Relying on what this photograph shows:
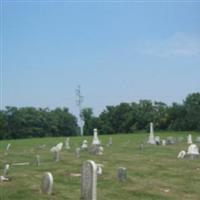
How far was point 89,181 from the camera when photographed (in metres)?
9.67

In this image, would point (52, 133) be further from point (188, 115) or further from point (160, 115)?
point (188, 115)

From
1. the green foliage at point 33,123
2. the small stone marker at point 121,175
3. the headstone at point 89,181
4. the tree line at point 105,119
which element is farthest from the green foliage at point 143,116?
the headstone at point 89,181

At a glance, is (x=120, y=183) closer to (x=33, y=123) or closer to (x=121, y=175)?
(x=121, y=175)

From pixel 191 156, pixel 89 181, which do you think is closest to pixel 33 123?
pixel 191 156

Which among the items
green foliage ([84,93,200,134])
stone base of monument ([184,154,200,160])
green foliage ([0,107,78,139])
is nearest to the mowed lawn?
stone base of monument ([184,154,200,160])

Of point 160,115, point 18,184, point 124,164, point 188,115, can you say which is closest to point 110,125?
point 160,115

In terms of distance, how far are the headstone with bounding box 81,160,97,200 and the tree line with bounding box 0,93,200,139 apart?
2753 inches

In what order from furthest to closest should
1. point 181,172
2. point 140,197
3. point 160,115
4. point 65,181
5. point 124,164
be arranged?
point 160,115 → point 124,164 → point 181,172 → point 65,181 → point 140,197

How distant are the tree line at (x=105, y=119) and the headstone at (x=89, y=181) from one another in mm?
69934

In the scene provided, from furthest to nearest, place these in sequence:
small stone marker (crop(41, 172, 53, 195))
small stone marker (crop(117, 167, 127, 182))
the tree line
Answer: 1. the tree line
2. small stone marker (crop(117, 167, 127, 182))
3. small stone marker (crop(41, 172, 53, 195))

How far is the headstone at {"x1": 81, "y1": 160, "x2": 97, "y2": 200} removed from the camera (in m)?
9.61

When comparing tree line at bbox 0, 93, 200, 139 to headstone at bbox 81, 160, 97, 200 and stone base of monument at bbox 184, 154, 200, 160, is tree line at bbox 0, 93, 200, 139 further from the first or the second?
headstone at bbox 81, 160, 97, 200

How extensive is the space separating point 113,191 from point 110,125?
7434 cm

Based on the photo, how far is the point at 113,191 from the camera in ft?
A: 45.0
